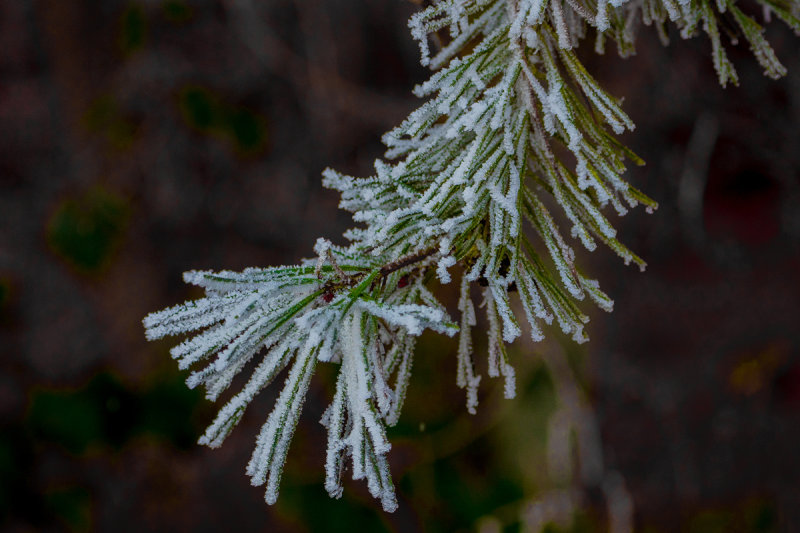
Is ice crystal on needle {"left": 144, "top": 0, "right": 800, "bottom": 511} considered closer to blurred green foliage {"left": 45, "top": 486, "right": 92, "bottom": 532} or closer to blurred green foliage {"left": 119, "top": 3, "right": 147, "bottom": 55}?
blurred green foliage {"left": 119, "top": 3, "right": 147, "bottom": 55}

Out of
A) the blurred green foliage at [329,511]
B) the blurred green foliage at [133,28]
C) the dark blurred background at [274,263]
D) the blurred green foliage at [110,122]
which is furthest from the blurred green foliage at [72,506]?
the blurred green foliage at [133,28]

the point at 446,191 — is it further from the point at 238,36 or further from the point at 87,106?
the point at 87,106

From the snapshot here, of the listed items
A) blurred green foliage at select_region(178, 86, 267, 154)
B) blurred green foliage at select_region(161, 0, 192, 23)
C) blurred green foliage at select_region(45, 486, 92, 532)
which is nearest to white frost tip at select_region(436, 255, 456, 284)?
blurred green foliage at select_region(178, 86, 267, 154)

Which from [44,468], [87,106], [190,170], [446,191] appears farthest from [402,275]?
[44,468]

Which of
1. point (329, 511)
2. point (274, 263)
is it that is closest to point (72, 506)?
point (329, 511)

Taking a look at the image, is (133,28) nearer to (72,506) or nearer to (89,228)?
(89,228)

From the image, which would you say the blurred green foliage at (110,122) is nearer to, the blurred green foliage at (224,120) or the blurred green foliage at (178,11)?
the blurred green foliage at (224,120)
